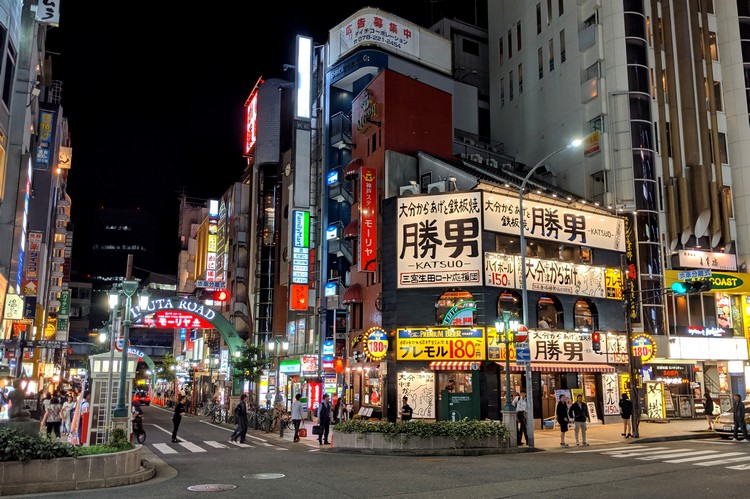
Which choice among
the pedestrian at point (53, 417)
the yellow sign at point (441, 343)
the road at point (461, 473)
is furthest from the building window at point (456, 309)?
the pedestrian at point (53, 417)

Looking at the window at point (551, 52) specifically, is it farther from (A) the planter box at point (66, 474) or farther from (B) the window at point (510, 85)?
(A) the planter box at point (66, 474)

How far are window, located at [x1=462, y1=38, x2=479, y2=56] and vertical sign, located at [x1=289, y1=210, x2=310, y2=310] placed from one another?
24.9 metres

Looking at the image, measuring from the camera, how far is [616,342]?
3519 centimetres

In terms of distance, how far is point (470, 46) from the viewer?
6316 centimetres

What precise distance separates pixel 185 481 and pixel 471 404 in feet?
54.8

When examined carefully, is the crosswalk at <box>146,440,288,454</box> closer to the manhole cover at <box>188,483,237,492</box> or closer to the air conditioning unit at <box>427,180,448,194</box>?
the manhole cover at <box>188,483,237,492</box>

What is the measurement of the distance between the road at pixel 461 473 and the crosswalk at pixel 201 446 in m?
0.37

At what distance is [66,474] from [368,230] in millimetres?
23625

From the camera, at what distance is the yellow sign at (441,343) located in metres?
30.6

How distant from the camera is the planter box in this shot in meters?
13.1

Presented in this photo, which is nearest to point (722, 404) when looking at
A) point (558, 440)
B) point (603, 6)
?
point (558, 440)

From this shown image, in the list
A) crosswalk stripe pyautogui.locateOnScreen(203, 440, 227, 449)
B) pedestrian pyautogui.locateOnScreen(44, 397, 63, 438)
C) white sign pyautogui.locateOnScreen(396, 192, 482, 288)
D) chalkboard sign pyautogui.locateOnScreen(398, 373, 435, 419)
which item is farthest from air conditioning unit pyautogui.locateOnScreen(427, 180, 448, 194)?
pedestrian pyautogui.locateOnScreen(44, 397, 63, 438)

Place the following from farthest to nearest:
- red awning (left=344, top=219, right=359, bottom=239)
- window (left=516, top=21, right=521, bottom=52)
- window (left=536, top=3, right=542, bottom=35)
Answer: window (left=516, top=21, right=521, bottom=52) → window (left=536, top=3, right=542, bottom=35) → red awning (left=344, top=219, right=359, bottom=239)

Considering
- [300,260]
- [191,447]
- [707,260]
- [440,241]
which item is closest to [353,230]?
[440,241]
